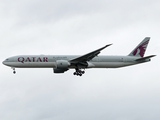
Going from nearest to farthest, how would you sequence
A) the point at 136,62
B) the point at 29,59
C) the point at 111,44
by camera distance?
the point at 111,44 < the point at 29,59 < the point at 136,62

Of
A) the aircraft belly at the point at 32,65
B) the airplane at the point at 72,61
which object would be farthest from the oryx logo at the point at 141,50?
the aircraft belly at the point at 32,65

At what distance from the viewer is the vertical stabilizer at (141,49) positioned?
8038 centimetres

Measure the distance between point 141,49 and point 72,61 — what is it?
47.4 feet

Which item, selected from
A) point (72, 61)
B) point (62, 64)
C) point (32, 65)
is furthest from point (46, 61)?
point (72, 61)

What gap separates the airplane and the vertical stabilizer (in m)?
2.27

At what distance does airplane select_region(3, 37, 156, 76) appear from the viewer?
73.0m

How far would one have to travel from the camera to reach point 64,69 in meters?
73.9

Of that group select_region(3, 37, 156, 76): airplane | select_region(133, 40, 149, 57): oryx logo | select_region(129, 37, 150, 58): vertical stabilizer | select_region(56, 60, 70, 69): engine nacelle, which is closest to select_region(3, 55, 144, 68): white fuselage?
select_region(3, 37, 156, 76): airplane

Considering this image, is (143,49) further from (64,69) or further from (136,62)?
(64,69)

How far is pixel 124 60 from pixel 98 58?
16.1 feet

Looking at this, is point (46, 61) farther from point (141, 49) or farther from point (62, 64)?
point (141, 49)

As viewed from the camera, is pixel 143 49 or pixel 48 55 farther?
pixel 143 49

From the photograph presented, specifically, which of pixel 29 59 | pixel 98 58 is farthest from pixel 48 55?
pixel 98 58

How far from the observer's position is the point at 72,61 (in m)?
73.7
